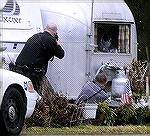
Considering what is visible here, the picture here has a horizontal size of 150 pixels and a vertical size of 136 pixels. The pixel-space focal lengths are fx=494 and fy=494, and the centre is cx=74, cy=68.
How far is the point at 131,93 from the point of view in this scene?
38.0 feet

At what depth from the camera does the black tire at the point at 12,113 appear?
8.30m

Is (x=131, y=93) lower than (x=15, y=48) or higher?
lower

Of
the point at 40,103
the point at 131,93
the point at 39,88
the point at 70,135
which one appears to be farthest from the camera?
the point at 131,93

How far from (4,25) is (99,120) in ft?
10.2

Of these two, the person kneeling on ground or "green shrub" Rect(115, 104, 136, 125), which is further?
the person kneeling on ground

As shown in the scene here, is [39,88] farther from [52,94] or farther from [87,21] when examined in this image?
[87,21]

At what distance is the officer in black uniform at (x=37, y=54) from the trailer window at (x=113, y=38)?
186cm

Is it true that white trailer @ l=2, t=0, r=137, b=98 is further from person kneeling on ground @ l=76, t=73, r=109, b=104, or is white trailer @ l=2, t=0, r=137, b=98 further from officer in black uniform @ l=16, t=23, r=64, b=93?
person kneeling on ground @ l=76, t=73, r=109, b=104

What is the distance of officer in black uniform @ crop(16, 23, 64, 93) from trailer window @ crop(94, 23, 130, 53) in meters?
1.86

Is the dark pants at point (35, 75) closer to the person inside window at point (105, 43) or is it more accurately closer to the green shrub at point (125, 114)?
the green shrub at point (125, 114)

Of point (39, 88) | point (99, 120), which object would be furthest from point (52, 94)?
point (99, 120)

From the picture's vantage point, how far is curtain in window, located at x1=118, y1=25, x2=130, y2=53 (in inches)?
504

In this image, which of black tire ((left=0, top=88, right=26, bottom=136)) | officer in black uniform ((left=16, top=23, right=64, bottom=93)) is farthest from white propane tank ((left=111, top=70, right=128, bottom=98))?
black tire ((left=0, top=88, right=26, bottom=136))

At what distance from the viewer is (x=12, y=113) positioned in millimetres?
8570
